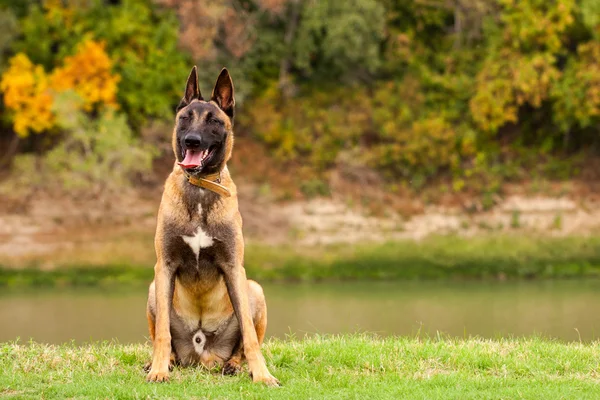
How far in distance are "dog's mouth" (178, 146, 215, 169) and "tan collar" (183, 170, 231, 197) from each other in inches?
5.5

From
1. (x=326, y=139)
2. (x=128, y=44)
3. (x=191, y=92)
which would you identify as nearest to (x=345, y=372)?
(x=191, y=92)

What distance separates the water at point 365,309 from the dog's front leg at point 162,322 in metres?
8.45

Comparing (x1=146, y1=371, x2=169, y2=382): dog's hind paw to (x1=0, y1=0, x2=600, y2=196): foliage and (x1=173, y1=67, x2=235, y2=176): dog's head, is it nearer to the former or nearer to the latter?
(x1=173, y1=67, x2=235, y2=176): dog's head

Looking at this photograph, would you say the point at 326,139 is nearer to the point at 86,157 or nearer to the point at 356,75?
the point at 356,75

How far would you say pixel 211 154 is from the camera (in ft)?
28.0

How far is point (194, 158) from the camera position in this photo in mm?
8422

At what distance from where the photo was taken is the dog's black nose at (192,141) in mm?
8336

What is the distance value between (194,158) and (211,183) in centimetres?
27

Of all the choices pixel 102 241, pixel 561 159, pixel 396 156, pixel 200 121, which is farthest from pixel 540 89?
pixel 200 121

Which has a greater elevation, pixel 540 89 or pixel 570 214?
pixel 540 89

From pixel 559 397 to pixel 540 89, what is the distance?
2851cm

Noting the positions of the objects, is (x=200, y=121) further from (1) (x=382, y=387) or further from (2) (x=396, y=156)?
(2) (x=396, y=156)

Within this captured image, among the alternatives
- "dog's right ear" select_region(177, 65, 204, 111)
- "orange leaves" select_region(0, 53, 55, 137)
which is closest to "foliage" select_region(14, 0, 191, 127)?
"orange leaves" select_region(0, 53, 55, 137)

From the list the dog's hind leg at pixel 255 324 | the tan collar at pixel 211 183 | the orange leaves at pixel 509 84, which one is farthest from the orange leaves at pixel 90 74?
the tan collar at pixel 211 183
